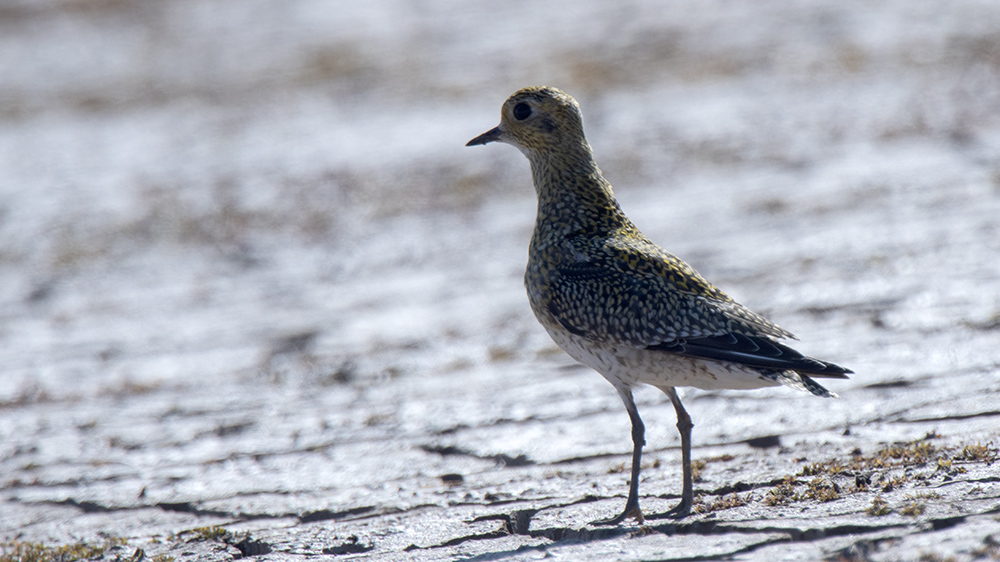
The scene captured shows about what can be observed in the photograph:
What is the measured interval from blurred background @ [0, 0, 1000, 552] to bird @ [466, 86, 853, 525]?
1247mm

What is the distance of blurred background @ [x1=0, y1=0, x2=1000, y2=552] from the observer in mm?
8000

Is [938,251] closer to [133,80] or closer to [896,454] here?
[896,454]

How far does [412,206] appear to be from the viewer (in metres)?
12.3

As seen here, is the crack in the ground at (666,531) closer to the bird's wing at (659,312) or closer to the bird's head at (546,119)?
the bird's wing at (659,312)

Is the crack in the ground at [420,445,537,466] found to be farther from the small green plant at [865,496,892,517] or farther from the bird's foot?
the small green plant at [865,496,892,517]

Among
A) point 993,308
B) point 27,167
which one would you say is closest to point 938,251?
point 993,308

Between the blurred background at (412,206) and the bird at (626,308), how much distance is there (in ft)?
4.09

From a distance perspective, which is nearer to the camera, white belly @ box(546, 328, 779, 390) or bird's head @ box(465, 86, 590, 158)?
white belly @ box(546, 328, 779, 390)

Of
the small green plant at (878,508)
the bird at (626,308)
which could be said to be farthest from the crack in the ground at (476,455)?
the small green plant at (878,508)

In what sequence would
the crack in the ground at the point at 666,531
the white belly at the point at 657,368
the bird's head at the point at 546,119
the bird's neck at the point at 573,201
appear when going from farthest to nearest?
the bird's head at the point at 546,119 → the bird's neck at the point at 573,201 → the white belly at the point at 657,368 → the crack in the ground at the point at 666,531

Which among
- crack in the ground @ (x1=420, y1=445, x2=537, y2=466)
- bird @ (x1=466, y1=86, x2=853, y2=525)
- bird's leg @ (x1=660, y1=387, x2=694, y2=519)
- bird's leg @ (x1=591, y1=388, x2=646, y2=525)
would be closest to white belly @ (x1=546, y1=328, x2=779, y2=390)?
bird @ (x1=466, y1=86, x2=853, y2=525)

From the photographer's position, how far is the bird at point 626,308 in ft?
17.7

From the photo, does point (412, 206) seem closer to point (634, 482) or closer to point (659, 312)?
point (659, 312)

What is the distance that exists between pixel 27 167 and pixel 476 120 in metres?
6.17
